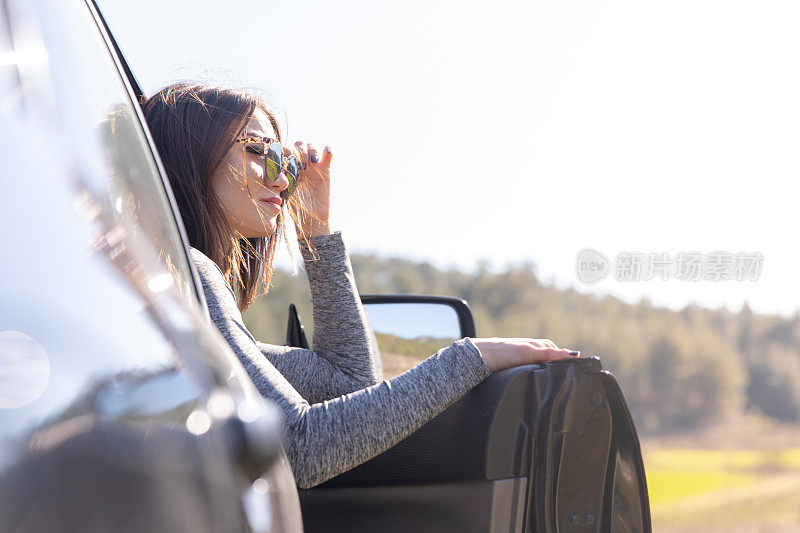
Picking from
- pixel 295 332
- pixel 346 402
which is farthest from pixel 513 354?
pixel 295 332

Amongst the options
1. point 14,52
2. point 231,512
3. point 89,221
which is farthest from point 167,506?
point 14,52

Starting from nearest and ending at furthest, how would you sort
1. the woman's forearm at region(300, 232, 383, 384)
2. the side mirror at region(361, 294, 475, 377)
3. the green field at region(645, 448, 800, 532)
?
the woman's forearm at region(300, 232, 383, 384) → the side mirror at region(361, 294, 475, 377) → the green field at region(645, 448, 800, 532)

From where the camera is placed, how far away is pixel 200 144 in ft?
6.26

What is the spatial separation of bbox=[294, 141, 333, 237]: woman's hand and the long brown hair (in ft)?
0.86

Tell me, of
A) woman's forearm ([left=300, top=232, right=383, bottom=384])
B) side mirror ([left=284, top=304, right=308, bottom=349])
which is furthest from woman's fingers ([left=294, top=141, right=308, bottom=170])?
side mirror ([left=284, top=304, right=308, bottom=349])

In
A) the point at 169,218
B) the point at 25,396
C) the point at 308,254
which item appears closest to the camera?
the point at 25,396

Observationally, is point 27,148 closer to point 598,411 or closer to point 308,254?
point 598,411

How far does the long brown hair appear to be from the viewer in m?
1.88

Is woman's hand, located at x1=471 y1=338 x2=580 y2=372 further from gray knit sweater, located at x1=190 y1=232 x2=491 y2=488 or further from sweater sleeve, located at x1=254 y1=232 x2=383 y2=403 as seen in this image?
sweater sleeve, located at x1=254 y1=232 x2=383 y2=403

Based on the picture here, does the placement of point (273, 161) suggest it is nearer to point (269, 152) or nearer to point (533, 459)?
point (269, 152)

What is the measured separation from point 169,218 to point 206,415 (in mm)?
394

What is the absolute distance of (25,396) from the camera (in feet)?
2.05

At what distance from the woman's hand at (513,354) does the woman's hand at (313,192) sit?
0.86 metres

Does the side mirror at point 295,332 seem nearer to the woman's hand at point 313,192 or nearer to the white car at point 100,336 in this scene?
the woman's hand at point 313,192
